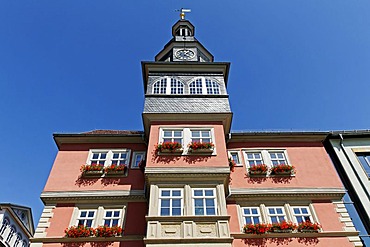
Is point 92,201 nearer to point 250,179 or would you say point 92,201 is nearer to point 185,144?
point 185,144

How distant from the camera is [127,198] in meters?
16.9

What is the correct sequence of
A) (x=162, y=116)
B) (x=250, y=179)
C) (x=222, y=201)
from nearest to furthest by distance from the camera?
(x=222, y=201) → (x=250, y=179) → (x=162, y=116)

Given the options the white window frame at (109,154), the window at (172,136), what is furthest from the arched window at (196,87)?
the white window frame at (109,154)

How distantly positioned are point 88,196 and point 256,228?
9.31m

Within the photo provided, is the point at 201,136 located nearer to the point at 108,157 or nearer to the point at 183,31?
the point at 108,157

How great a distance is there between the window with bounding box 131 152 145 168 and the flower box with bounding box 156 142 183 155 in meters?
2.04

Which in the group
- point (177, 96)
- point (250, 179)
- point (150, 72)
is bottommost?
point (250, 179)

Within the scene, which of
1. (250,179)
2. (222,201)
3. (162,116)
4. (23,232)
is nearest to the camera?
(222,201)

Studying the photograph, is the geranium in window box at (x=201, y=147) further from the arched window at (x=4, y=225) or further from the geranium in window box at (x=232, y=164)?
the arched window at (x=4, y=225)

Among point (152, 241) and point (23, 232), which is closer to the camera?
point (152, 241)

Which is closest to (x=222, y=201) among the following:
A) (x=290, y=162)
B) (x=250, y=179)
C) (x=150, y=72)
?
(x=250, y=179)

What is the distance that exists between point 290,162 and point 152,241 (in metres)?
10.2

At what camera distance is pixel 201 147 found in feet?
57.5

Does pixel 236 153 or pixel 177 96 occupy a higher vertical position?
pixel 177 96
